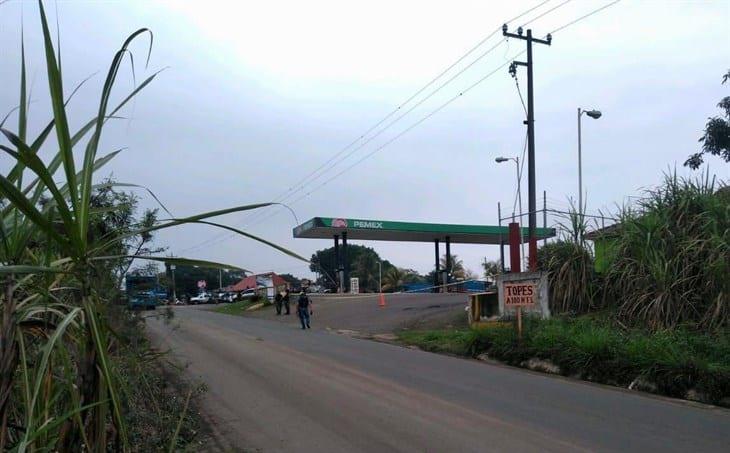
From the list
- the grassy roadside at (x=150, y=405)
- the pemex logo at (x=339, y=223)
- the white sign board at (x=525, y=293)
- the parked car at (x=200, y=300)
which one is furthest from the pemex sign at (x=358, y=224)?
the grassy roadside at (x=150, y=405)

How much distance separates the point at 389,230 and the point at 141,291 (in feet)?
144

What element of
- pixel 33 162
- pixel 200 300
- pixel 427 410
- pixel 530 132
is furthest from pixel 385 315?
pixel 200 300

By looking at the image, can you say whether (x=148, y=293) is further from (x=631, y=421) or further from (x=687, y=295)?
(x=687, y=295)

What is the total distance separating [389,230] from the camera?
5325cm

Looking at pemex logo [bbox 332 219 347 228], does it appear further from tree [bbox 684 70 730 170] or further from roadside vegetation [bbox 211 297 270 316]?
tree [bbox 684 70 730 170]

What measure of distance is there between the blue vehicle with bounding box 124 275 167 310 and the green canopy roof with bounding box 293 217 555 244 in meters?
38.3

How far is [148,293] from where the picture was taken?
9.97 meters

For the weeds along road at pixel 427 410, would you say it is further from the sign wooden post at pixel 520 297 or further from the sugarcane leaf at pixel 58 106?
the sugarcane leaf at pixel 58 106

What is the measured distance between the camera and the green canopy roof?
51.0 metres

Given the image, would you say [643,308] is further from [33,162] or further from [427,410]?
[33,162]

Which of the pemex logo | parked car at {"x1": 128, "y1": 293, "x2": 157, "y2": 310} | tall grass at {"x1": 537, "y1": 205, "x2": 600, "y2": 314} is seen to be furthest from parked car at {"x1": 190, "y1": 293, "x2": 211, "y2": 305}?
parked car at {"x1": 128, "y1": 293, "x2": 157, "y2": 310}

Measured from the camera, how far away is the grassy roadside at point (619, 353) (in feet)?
36.4

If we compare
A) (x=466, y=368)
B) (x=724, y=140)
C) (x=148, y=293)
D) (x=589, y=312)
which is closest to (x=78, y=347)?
(x=148, y=293)

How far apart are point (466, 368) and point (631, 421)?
17.7ft
